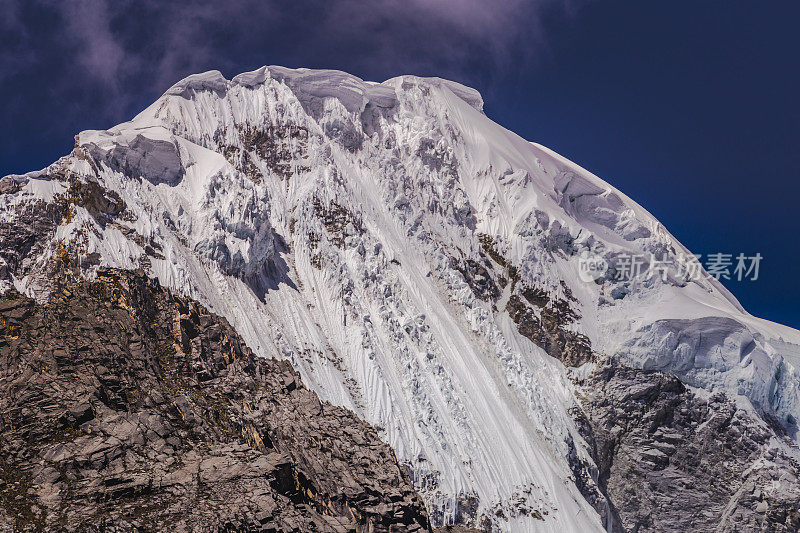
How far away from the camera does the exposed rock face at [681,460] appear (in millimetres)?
57344

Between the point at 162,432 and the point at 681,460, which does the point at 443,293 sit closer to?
the point at 681,460

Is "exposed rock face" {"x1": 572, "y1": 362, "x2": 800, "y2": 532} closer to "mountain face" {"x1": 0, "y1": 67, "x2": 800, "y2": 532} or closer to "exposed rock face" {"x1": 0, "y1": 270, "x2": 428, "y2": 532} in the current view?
"mountain face" {"x1": 0, "y1": 67, "x2": 800, "y2": 532}

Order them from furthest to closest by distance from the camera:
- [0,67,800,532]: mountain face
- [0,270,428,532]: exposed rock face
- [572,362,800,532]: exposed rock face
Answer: [572,362,800,532]: exposed rock face
[0,67,800,532]: mountain face
[0,270,428,532]: exposed rock face

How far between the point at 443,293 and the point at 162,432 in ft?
130

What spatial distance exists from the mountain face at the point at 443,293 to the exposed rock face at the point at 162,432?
5.06 metres

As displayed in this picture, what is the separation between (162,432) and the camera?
99.7 ft

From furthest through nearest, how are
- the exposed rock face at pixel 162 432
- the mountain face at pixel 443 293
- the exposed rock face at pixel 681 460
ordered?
the exposed rock face at pixel 681 460
the mountain face at pixel 443 293
the exposed rock face at pixel 162 432

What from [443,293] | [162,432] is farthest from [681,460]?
[162,432]

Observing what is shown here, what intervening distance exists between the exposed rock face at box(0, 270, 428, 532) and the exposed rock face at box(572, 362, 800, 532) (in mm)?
30943

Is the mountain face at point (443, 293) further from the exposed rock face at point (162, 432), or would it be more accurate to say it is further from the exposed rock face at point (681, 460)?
the exposed rock face at point (162, 432)

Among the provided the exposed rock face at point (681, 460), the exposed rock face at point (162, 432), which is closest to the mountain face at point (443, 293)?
the exposed rock face at point (681, 460)

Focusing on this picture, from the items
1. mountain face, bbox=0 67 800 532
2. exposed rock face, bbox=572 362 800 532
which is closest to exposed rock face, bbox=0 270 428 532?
mountain face, bbox=0 67 800 532

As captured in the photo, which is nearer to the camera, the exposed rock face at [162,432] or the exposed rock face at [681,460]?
the exposed rock face at [162,432]

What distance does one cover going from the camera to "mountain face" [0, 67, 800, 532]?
49.9 m
